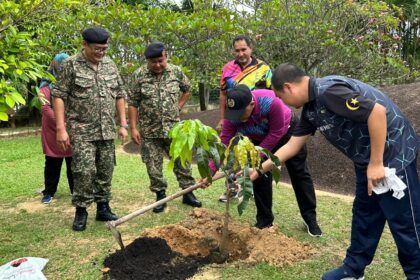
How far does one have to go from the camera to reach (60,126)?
13.4 feet

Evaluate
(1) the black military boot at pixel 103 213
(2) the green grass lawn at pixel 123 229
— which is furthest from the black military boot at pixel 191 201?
(1) the black military boot at pixel 103 213

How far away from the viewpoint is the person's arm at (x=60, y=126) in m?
4.05

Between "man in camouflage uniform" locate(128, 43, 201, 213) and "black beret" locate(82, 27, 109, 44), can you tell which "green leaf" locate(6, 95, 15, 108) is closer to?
"black beret" locate(82, 27, 109, 44)

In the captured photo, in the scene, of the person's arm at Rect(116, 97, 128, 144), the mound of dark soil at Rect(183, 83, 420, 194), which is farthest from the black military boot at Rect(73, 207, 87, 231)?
the mound of dark soil at Rect(183, 83, 420, 194)

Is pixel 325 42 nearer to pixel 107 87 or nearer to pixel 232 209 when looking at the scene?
pixel 232 209

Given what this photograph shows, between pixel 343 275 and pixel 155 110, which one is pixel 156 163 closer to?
pixel 155 110

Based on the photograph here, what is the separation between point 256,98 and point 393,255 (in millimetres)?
1763

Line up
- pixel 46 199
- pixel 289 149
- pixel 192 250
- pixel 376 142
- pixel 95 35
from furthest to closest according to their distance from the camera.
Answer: pixel 46 199, pixel 95 35, pixel 192 250, pixel 289 149, pixel 376 142

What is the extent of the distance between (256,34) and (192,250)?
7069mm

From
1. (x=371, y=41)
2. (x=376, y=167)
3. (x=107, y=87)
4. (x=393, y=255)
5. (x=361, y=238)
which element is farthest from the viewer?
(x=371, y=41)

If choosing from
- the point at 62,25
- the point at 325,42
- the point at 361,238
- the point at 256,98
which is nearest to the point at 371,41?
the point at 325,42

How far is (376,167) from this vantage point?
2.59 m

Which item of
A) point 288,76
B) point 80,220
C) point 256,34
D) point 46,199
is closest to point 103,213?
point 80,220

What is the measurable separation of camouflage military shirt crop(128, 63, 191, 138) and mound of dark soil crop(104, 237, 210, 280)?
4.75 feet
